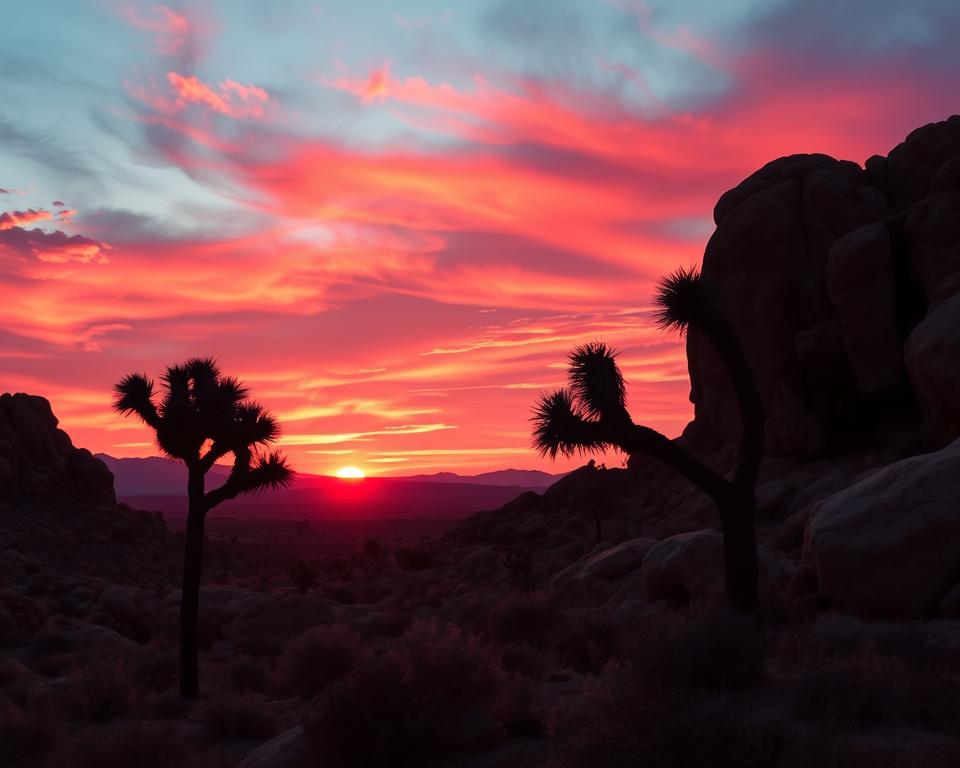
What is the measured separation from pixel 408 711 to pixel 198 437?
37.8 feet

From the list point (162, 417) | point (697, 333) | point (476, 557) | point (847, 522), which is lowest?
point (476, 557)

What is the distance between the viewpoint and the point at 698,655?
966 centimetres

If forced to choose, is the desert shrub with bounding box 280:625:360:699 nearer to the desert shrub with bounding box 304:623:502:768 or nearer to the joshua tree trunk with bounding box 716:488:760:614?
the desert shrub with bounding box 304:623:502:768

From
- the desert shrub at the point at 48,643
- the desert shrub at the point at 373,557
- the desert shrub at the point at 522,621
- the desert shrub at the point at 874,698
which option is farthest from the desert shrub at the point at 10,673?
the desert shrub at the point at 373,557

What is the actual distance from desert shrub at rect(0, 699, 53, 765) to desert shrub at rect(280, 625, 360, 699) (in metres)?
4.14

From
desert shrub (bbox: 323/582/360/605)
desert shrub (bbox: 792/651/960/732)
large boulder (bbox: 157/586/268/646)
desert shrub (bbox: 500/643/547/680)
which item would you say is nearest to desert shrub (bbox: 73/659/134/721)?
desert shrub (bbox: 500/643/547/680)

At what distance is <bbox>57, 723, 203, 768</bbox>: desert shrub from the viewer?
997cm

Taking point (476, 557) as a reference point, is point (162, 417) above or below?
above

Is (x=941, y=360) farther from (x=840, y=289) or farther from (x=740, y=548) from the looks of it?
(x=740, y=548)

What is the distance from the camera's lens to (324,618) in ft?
89.1

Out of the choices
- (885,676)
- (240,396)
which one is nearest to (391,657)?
(885,676)

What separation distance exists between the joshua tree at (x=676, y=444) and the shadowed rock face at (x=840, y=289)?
52.6 feet

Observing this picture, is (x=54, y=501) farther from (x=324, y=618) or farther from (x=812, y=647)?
(x=812, y=647)

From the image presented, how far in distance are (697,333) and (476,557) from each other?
16.1m
